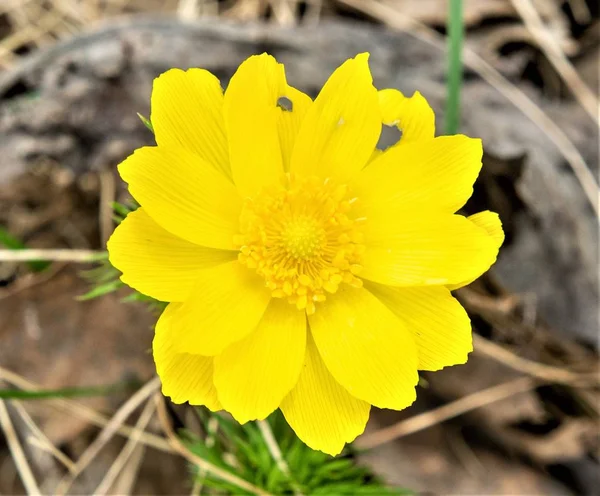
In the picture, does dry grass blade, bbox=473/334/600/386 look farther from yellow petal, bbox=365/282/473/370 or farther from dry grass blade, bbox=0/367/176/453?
dry grass blade, bbox=0/367/176/453

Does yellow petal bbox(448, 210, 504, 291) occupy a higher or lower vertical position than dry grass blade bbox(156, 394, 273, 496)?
higher

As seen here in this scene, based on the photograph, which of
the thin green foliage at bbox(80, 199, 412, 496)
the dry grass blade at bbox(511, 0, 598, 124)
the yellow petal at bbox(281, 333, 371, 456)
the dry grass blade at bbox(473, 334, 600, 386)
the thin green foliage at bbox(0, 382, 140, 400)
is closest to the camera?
the yellow petal at bbox(281, 333, 371, 456)

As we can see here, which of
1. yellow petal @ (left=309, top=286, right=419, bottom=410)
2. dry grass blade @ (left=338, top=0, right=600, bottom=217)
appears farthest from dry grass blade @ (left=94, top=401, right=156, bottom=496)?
dry grass blade @ (left=338, top=0, right=600, bottom=217)

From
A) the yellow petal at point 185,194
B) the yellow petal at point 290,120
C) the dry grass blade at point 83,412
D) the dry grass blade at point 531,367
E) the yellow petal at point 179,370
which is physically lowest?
the dry grass blade at point 83,412

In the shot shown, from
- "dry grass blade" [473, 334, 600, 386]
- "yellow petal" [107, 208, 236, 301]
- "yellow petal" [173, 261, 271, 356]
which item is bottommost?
"dry grass blade" [473, 334, 600, 386]

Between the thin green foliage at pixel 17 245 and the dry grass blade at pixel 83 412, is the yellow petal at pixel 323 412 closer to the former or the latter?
the dry grass blade at pixel 83 412

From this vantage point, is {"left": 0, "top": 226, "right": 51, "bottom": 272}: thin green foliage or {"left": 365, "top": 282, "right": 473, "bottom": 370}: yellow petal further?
{"left": 0, "top": 226, "right": 51, "bottom": 272}: thin green foliage

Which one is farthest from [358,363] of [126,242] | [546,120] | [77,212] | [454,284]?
[546,120]

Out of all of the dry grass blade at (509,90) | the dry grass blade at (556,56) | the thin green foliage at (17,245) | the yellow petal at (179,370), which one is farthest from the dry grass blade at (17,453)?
the dry grass blade at (556,56)
